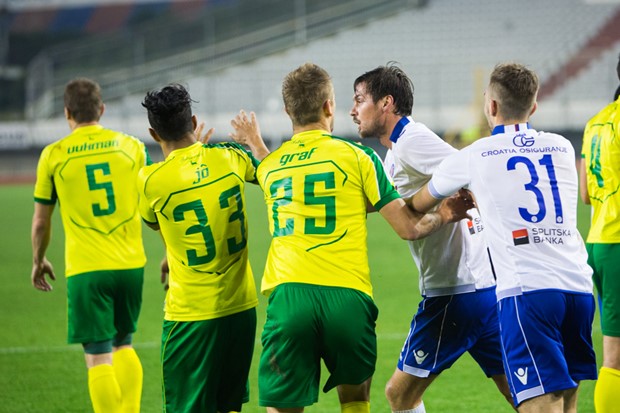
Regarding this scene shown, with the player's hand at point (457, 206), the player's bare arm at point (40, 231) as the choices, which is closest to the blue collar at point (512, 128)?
the player's hand at point (457, 206)

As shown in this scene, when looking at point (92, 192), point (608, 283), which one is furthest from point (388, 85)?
point (92, 192)

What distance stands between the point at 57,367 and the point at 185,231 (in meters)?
3.83

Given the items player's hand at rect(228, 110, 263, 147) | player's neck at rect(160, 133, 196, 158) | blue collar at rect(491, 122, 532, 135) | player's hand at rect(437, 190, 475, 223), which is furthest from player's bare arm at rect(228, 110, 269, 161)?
blue collar at rect(491, 122, 532, 135)

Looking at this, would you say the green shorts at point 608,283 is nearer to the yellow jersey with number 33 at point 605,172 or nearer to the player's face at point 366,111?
the yellow jersey with number 33 at point 605,172

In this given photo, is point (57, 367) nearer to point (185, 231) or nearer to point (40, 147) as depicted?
point (185, 231)

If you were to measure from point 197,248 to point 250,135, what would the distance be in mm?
636

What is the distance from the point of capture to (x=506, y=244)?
3746 millimetres

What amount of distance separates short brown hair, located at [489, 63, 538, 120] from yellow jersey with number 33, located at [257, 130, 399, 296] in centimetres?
64

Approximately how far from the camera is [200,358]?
412 cm

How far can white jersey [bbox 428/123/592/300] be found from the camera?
3707 millimetres

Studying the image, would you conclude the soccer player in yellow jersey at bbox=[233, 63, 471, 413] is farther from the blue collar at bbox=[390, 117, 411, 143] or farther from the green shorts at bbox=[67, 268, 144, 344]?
the green shorts at bbox=[67, 268, 144, 344]

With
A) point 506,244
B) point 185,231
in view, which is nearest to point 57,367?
point 185,231

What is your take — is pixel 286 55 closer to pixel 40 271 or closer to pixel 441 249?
pixel 40 271

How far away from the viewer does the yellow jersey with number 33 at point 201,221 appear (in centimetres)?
410
